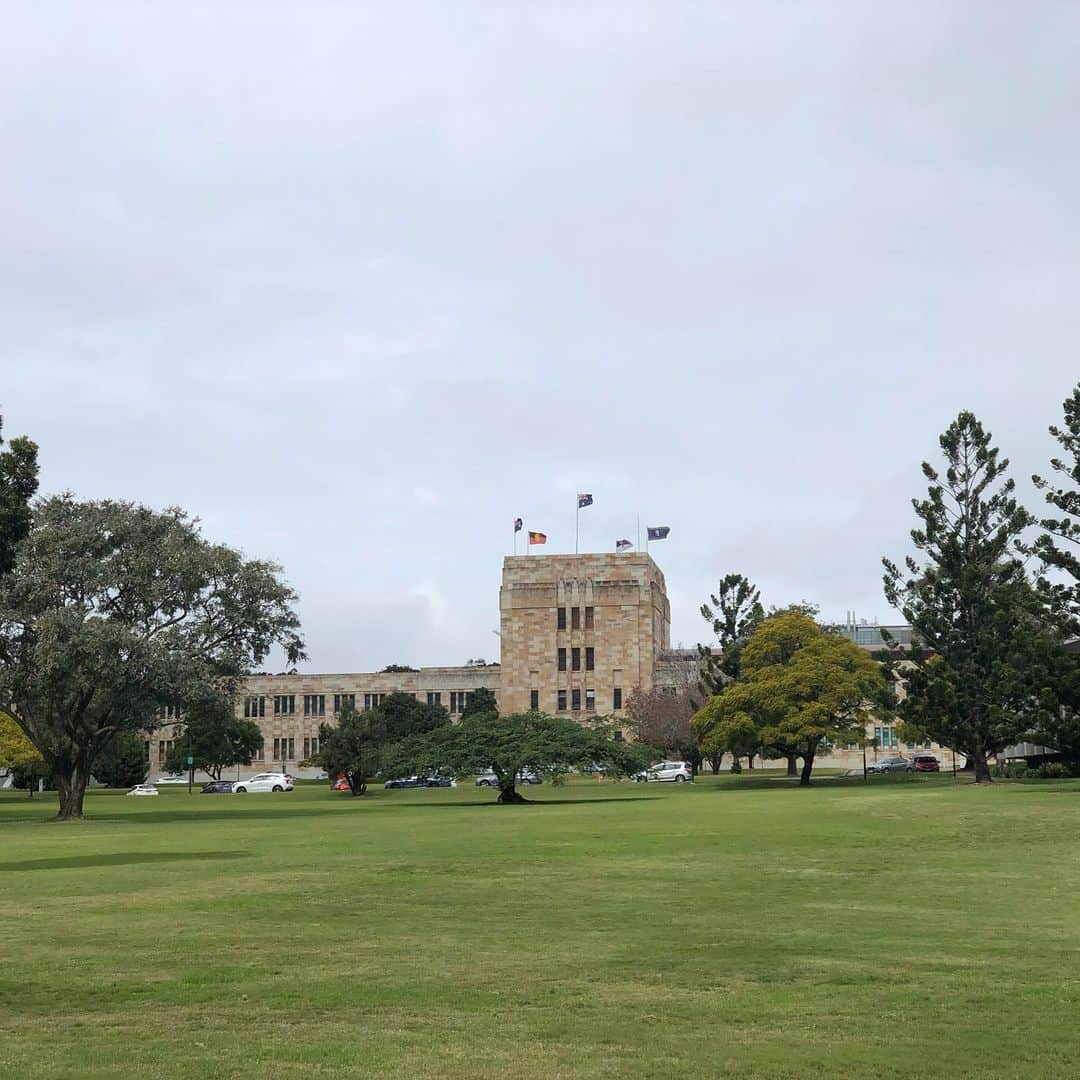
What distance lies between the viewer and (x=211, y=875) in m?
26.5

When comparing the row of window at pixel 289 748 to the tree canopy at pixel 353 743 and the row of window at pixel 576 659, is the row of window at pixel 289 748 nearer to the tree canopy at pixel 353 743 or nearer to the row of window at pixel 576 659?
the row of window at pixel 576 659

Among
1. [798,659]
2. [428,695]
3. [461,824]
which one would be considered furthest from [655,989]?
[428,695]

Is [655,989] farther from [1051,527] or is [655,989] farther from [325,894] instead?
[1051,527]

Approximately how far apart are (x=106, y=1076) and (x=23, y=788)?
142484 millimetres

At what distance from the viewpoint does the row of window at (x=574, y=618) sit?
15738 centimetres

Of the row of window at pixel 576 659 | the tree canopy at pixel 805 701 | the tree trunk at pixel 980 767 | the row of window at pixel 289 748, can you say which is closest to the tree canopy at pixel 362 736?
the tree canopy at pixel 805 701

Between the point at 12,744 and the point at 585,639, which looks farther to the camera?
the point at 585,639

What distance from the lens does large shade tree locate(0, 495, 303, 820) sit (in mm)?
55438

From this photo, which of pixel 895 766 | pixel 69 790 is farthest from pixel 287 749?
pixel 69 790

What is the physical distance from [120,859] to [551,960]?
63.7 feet

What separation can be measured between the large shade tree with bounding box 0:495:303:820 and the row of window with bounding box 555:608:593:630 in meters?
95.5

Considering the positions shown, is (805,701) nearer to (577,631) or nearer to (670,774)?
(670,774)

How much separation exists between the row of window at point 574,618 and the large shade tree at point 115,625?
9547cm

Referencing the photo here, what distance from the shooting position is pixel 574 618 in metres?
158
